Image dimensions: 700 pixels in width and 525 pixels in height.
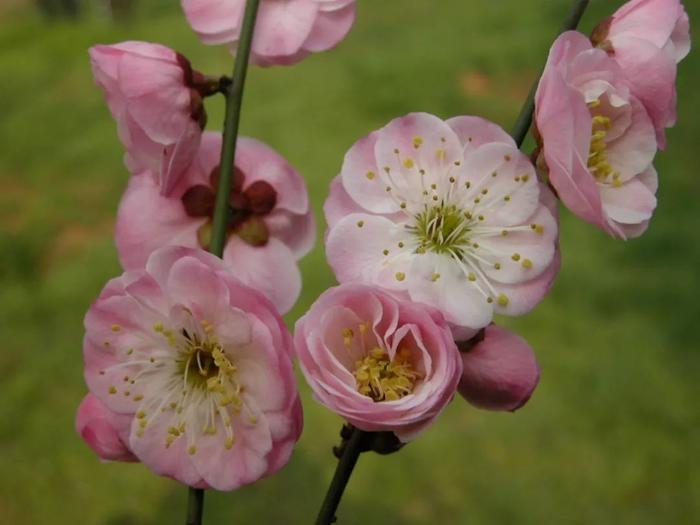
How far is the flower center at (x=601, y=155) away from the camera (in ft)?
1.03

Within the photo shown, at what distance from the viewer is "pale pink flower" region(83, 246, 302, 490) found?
302 mm

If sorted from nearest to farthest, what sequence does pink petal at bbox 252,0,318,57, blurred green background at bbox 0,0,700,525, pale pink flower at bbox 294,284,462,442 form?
pale pink flower at bbox 294,284,462,442 → pink petal at bbox 252,0,318,57 → blurred green background at bbox 0,0,700,525

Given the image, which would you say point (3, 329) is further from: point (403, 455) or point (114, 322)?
point (114, 322)

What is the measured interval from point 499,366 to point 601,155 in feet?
0.30

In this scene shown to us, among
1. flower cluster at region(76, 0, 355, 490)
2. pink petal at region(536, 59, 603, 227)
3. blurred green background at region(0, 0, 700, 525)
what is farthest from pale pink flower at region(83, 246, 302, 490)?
blurred green background at region(0, 0, 700, 525)

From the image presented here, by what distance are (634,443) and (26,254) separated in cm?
92

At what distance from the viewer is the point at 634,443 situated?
1.02 meters

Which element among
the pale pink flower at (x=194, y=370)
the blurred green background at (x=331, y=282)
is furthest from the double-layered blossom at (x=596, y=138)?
the blurred green background at (x=331, y=282)

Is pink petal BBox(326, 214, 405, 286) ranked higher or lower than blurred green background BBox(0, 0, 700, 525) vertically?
higher

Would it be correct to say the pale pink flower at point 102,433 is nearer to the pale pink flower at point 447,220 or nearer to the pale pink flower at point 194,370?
the pale pink flower at point 194,370

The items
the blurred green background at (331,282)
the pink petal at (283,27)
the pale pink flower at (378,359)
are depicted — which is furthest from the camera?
the blurred green background at (331,282)

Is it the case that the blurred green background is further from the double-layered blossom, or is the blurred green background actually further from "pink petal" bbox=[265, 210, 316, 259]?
the double-layered blossom

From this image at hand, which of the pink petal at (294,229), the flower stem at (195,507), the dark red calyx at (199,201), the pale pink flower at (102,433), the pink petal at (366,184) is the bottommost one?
the flower stem at (195,507)

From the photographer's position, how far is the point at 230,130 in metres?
0.35
